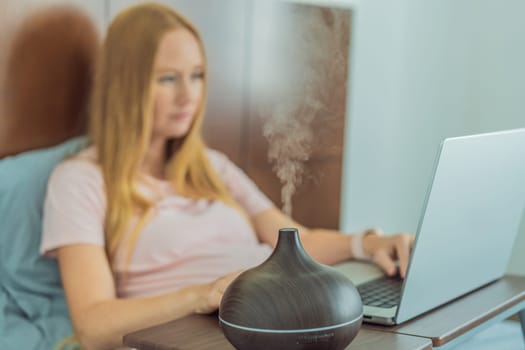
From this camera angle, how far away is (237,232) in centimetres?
189

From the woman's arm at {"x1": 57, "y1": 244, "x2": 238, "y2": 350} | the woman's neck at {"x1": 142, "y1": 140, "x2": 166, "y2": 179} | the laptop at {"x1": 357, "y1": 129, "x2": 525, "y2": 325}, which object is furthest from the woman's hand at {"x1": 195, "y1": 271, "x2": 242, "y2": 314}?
the woman's neck at {"x1": 142, "y1": 140, "x2": 166, "y2": 179}

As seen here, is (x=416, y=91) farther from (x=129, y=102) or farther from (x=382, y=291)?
(x=382, y=291)

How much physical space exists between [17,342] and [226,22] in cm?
115

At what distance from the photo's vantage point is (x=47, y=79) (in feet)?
6.10

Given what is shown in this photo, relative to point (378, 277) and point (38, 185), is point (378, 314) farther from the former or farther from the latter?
point (38, 185)

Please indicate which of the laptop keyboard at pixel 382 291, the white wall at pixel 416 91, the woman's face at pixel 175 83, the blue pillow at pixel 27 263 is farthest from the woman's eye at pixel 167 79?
the white wall at pixel 416 91

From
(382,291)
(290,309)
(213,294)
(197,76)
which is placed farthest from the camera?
(197,76)

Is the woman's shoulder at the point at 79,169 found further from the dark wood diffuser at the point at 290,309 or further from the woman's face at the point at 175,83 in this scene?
the dark wood diffuser at the point at 290,309

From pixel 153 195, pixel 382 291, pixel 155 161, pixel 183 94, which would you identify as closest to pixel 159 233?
pixel 153 195

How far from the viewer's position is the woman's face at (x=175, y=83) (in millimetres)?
1870

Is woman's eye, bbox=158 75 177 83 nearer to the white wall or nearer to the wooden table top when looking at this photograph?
the wooden table top

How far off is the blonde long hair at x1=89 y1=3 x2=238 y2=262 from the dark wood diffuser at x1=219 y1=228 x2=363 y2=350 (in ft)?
2.59

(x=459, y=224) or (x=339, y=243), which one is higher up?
(x=459, y=224)

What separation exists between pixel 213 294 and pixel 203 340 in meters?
0.14
